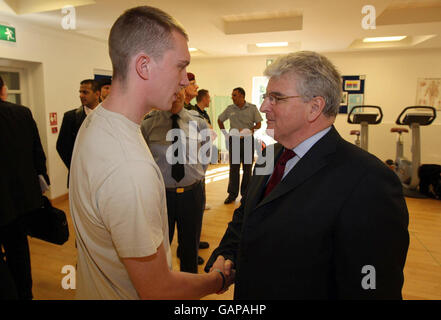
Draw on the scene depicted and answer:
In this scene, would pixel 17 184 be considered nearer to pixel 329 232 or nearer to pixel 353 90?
pixel 329 232

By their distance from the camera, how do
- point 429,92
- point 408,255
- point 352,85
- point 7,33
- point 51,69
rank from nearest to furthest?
point 408,255 < point 7,33 < point 51,69 < point 429,92 < point 352,85

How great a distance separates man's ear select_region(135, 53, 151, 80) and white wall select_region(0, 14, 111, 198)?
452 centimetres

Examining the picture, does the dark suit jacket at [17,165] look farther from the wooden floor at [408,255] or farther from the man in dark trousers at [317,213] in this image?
the man in dark trousers at [317,213]

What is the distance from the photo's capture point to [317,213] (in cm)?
97

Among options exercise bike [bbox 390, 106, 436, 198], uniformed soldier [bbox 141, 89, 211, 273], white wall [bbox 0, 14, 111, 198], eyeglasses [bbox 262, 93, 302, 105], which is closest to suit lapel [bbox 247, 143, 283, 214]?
eyeglasses [bbox 262, 93, 302, 105]

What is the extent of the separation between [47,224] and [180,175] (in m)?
1.12

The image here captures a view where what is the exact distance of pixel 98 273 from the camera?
0.91 meters

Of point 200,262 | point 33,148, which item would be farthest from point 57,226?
point 200,262

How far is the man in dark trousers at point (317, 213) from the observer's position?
0.91m

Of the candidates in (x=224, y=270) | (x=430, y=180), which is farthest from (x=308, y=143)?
(x=430, y=180)

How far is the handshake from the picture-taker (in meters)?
1.26

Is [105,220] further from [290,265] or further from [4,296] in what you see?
[4,296]

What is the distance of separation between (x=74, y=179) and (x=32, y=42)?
15.9 ft
